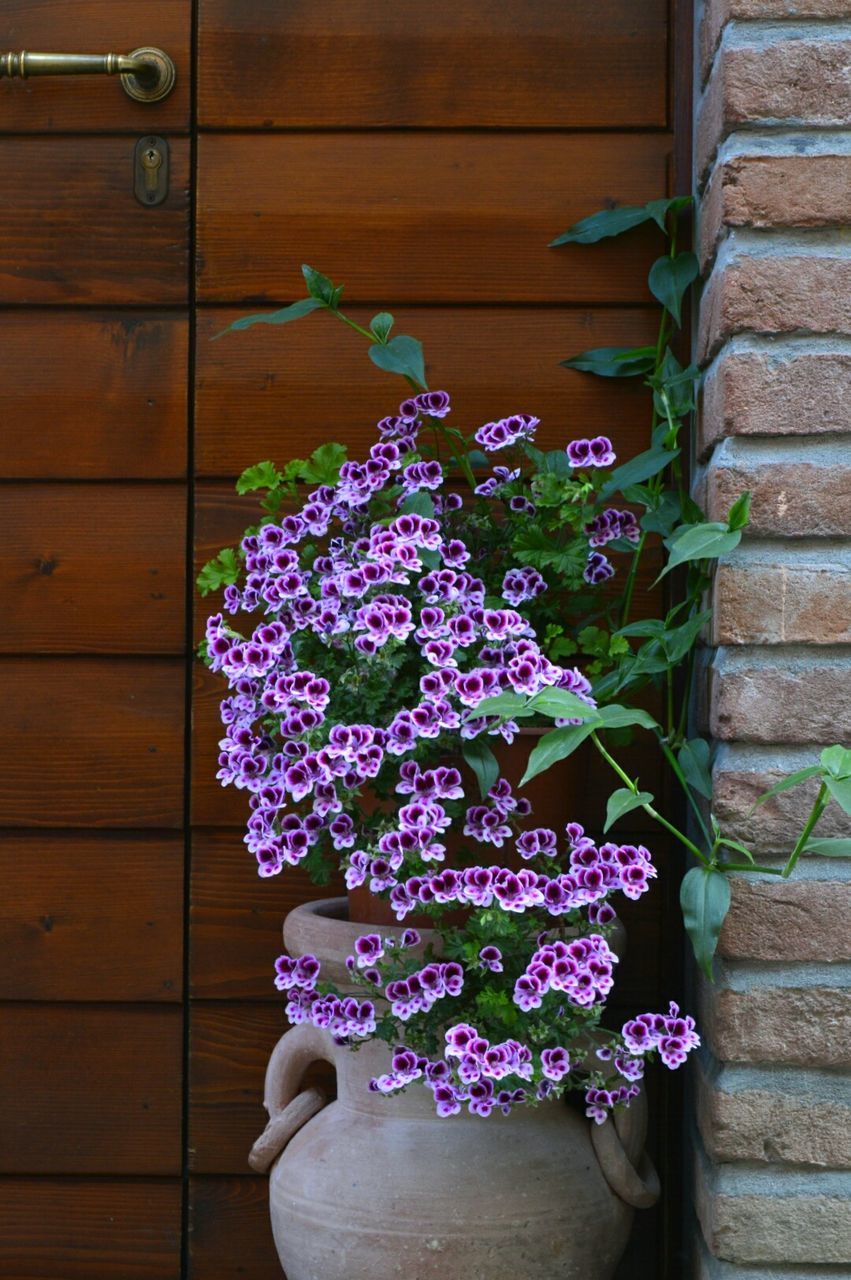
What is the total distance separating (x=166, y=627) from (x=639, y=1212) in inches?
34.1

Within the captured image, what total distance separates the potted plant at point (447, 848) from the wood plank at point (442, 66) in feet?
0.98

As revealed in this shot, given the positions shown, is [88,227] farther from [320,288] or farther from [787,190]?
[787,190]

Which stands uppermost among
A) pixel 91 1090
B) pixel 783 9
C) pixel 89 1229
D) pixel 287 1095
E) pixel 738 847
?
pixel 783 9

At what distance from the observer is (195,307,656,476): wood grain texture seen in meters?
1.52

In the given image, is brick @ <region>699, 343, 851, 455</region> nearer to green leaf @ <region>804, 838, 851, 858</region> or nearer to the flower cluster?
the flower cluster

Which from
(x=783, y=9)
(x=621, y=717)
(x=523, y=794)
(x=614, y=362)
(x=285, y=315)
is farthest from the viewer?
(x=614, y=362)

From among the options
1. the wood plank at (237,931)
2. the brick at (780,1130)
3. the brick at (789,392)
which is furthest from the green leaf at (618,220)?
the brick at (780,1130)

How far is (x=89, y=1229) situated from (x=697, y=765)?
0.91m

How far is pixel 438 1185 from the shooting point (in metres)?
1.18

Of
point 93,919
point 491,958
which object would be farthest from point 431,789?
point 93,919

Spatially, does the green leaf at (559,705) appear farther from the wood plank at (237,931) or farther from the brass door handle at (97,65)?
the brass door handle at (97,65)

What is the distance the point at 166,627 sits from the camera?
1541 mm

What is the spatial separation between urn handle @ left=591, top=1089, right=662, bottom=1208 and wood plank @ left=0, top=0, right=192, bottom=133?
1.21 m

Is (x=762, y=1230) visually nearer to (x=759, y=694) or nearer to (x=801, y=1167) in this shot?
(x=801, y=1167)
